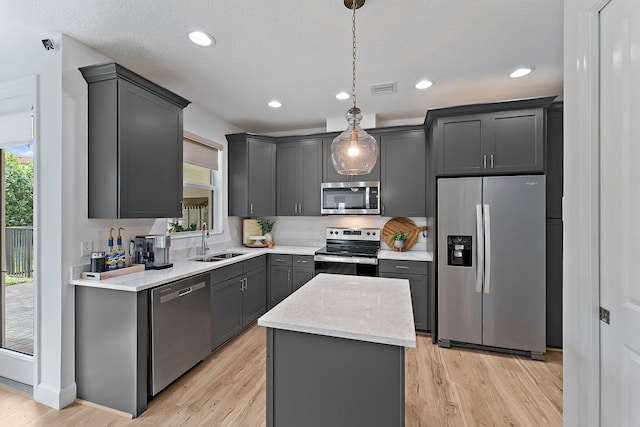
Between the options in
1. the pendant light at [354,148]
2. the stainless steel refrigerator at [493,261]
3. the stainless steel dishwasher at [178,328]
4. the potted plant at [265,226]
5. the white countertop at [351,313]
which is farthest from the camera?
the potted plant at [265,226]

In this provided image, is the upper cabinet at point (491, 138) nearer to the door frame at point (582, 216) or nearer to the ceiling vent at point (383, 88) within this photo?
the ceiling vent at point (383, 88)

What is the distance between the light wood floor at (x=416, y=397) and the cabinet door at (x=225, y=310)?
20 cm

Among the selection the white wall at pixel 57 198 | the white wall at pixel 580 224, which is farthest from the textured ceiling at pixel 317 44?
the white wall at pixel 580 224

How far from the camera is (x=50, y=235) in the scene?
6.75 feet

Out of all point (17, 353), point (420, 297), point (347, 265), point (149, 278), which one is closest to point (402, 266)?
point (420, 297)

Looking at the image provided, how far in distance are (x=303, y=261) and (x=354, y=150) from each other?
7.44ft

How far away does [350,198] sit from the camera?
3818mm

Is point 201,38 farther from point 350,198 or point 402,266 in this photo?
point 402,266

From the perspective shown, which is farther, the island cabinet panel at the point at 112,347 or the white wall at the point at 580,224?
the island cabinet panel at the point at 112,347

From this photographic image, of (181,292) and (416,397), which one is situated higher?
(181,292)

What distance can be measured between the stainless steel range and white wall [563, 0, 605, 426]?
2083 mm

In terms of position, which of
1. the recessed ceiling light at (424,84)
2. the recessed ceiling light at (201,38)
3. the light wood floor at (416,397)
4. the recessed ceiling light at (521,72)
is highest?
the recessed ceiling light at (424,84)

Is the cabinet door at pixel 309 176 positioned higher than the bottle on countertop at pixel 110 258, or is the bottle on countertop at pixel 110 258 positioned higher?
the cabinet door at pixel 309 176

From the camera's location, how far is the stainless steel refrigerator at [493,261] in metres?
2.77
